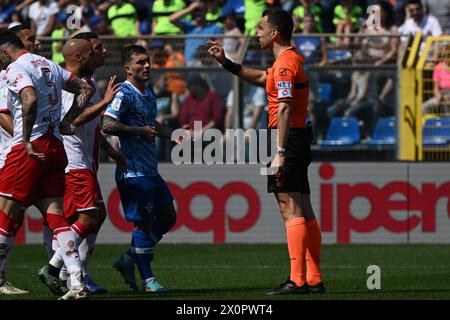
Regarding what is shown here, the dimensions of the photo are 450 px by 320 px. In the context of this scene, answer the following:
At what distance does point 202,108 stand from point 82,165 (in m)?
6.84

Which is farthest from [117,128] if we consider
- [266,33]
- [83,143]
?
[266,33]

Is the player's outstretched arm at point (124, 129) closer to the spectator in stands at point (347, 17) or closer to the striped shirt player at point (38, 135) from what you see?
the striped shirt player at point (38, 135)

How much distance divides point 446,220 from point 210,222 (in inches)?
135

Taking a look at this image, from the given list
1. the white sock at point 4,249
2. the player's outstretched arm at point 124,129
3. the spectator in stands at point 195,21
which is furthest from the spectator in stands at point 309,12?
the white sock at point 4,249

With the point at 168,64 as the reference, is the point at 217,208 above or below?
below

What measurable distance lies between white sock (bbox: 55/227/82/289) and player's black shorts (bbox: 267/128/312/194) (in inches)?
68.5

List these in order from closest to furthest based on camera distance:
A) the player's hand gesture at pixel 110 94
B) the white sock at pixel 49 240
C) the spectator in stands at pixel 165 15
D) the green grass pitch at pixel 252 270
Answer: the player's hand gesture at pixel 110 94 → the green grass pitch at pixel 252 270 → the white sock at pixel 49 240 → the spectator in stands at pixel 165 15

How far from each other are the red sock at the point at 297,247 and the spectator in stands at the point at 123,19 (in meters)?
10.5

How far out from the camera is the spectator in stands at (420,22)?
18812 millimetres

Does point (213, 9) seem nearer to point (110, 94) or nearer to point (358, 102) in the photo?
point (358, 102)

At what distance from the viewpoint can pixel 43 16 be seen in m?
20.8

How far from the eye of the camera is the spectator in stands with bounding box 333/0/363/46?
1856 centimetres

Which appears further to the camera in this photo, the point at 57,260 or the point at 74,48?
the point at 74,48

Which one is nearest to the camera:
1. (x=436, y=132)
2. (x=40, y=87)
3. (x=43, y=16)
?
(x=40, y=87)
